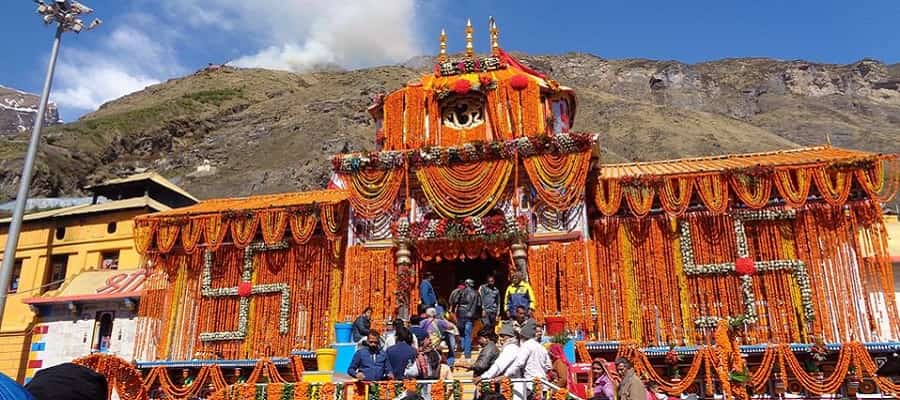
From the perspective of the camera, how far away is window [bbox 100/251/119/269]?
29008 mm

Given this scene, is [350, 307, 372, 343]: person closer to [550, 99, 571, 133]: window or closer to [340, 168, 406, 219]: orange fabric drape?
[340, 168, 406, 219]: orange fabric drape

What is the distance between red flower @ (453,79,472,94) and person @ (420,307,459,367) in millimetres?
8192

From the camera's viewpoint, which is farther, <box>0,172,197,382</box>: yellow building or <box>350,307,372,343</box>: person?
<box>0,172,197,382</box>: yellow building

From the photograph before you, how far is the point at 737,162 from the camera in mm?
20422

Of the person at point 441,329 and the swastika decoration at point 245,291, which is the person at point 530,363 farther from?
the swastika decoration at point 245,291

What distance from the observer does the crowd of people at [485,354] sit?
10102mm

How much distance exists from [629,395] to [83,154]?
81.5 metres

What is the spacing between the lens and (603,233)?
20.0 meters

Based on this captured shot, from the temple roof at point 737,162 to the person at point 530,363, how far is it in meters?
10.8

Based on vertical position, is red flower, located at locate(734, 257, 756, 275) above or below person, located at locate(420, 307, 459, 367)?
above

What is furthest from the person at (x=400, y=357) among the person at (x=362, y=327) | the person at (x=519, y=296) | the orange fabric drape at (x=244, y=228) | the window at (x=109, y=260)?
the window at (x=109, y=260)

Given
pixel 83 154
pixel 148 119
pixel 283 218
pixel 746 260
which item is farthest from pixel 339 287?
pixel 148 119

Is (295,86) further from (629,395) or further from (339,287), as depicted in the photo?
(629,395)

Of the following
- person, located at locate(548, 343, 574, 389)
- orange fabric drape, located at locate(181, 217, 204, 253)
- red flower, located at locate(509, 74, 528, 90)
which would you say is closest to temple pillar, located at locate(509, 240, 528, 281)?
red flower, located at locate(509, 74, 528, 90)
